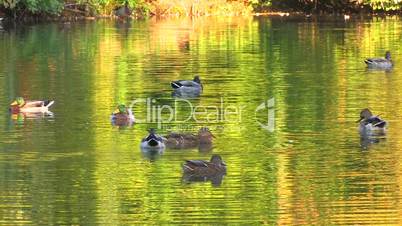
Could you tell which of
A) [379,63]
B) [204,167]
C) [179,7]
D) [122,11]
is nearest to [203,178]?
[204,167]

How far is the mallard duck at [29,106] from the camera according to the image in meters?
28.5

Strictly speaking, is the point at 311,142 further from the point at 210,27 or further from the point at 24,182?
the point at 210,27

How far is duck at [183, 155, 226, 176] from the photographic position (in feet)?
67.6

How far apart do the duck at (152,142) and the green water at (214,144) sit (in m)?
0.33

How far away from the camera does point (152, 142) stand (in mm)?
22719

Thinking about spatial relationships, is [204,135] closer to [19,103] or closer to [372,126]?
[372,126]

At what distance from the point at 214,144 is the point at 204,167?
10.3 ft

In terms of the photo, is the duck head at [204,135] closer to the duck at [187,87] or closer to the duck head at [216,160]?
the duck head at [216,160]

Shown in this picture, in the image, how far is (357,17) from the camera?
72875 mm

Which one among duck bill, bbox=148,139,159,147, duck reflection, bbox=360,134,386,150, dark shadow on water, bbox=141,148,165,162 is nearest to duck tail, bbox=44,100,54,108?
dark shadow on water, bbox=141,148,165,162

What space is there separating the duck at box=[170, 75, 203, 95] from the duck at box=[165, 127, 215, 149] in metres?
8.32

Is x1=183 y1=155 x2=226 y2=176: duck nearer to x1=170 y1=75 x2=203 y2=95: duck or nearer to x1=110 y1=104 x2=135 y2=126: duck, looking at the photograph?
x1=110 y1=104 x2=135 y2=126: duck

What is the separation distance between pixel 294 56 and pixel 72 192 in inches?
1028

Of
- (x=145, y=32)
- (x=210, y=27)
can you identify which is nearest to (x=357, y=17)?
(x=210, y=27)
